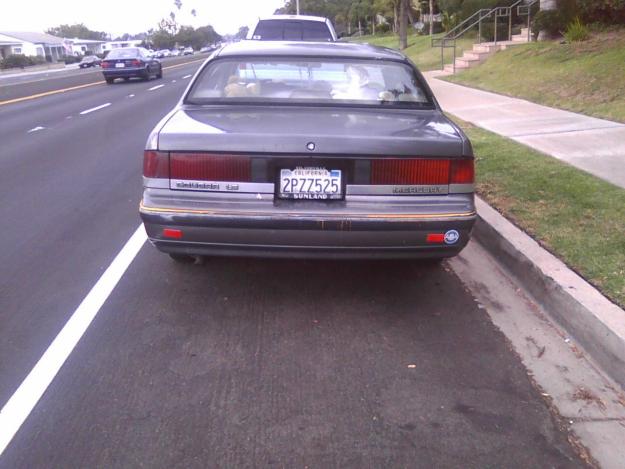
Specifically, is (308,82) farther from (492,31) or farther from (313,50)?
(492,31)

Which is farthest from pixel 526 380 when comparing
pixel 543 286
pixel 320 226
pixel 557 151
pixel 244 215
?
pixel 557 151

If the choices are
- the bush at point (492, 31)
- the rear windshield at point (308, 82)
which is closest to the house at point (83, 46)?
the bush at point (492, 31)

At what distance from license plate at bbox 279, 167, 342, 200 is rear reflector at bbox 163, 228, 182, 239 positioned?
669 mm

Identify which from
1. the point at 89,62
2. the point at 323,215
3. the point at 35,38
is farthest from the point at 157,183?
the point at 35,38

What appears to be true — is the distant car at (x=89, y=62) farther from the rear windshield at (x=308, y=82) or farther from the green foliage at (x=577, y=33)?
the rear windshield at (x=308, y=82)

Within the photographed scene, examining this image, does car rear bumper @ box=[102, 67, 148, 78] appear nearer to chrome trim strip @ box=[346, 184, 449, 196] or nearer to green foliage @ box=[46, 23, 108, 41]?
chrome trim strip @ box=[346, 184, 449, 196]

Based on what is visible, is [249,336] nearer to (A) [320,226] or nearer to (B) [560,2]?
(A) [320,226]

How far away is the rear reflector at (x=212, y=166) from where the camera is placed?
3979 millimetres

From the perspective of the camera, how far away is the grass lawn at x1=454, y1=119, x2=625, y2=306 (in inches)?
181

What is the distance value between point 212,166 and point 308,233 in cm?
70

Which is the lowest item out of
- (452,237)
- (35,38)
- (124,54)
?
(452,237)

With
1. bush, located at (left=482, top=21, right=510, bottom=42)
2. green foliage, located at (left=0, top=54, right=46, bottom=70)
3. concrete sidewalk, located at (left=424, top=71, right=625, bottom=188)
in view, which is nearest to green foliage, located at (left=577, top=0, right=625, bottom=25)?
concrete sidewalk, located at (left=424, top=71, right=625, bottom=188)

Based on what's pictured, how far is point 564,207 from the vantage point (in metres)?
5.84

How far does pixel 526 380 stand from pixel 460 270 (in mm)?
1689
